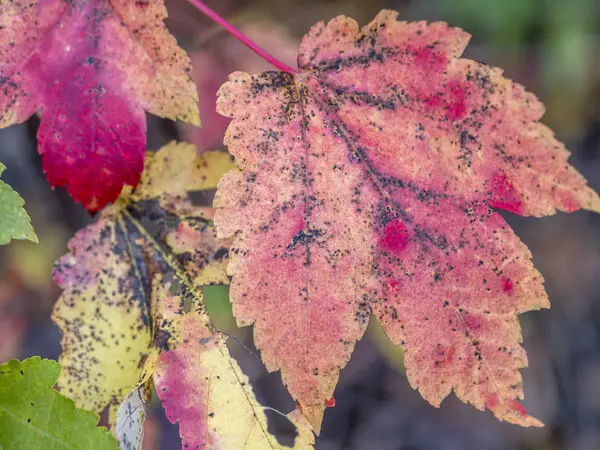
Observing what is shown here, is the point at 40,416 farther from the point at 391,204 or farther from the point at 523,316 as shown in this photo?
the point at 523,316

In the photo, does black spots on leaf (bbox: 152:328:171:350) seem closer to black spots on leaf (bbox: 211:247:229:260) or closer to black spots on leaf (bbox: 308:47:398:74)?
black spots on leaf (bbox: 211:247:229:260)

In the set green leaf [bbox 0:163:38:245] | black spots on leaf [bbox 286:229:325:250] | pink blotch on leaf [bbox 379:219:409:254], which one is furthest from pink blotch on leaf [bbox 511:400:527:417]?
green leaf [bbox 0:163:38:245]

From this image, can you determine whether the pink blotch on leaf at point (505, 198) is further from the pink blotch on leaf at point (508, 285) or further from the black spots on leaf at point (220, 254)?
the black spots on leaf at point (220, 254)

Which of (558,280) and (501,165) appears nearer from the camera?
(501,165)

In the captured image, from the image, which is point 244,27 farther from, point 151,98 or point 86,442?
point 86,442

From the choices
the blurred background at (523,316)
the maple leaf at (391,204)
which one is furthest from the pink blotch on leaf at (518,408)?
the blurred background at (523,316)

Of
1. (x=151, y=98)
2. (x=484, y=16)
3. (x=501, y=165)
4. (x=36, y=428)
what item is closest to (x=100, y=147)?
(x=151, y=98)
